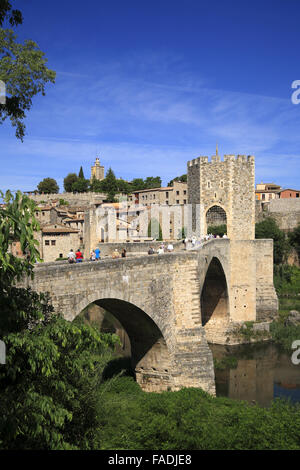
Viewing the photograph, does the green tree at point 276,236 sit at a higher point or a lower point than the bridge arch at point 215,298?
higher

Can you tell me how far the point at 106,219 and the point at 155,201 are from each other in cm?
2295

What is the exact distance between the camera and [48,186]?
79.7 metres

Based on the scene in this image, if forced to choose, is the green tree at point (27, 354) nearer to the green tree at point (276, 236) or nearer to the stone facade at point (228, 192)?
the stone facade at point (228, 192)

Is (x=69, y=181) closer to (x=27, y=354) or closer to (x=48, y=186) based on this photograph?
(x=48, y=186)

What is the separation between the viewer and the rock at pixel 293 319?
29.2 metres

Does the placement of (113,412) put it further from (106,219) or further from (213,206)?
(106,219)

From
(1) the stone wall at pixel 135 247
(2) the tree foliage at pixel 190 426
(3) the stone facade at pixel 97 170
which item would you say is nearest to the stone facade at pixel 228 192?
(1) the stone wall at pixel 135 247

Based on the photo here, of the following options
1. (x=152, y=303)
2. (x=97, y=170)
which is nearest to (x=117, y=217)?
(x=152, y=303)

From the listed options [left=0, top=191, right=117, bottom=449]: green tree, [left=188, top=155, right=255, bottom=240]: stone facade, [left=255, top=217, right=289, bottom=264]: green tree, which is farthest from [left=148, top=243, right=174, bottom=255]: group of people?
[left=255, top=217, right=289, bottom=264]: green tree

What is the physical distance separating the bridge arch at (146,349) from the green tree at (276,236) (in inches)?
1233

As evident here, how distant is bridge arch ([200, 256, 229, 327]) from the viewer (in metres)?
27.7

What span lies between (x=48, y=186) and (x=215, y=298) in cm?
5823
